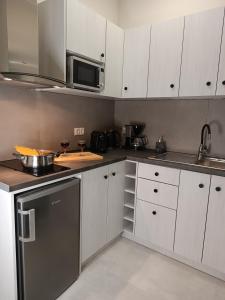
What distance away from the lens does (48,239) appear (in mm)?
1409

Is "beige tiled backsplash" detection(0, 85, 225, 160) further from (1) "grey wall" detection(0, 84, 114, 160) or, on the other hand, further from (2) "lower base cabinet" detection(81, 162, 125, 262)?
(2) "lower base cabinet" detection(81, 162, 125, 262)

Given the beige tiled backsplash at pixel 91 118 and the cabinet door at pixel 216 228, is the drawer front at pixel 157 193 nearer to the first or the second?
the cabinet door at pixel 216 228

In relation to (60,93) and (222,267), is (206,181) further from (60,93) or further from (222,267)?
(60,93)

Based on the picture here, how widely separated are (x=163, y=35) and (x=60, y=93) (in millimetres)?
1143

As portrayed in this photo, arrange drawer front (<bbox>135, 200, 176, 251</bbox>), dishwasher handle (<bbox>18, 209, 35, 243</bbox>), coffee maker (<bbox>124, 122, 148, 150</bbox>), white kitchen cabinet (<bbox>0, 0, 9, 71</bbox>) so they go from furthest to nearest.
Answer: coffee maker (<bbox>124, 122, 148, 150</bbox>) → drawer front (<bbox>135, 200, 176, 251</bbox>) → white kitchen cabinet (<bbox>0, 0, 9, 71</bbox>) → dishwasher handle (<bbox>18, 209, 35, 243</bbox>)

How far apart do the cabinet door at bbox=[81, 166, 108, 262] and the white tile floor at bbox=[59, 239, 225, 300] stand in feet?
0.55

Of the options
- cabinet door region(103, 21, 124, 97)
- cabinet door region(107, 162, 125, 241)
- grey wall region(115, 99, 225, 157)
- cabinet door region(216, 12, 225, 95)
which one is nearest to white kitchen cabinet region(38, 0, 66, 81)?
cabinet door region(103, 21, 124, 97)

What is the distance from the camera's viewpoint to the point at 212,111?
7.14ft

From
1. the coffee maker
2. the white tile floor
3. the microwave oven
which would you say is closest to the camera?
the white tile floor

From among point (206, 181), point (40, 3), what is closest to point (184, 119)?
point (206, 181)

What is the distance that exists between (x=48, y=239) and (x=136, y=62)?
186 cm

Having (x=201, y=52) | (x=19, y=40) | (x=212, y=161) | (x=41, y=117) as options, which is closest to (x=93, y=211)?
(x=41, y=117)

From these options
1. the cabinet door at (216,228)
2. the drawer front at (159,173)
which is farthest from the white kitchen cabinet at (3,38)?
the cabinet door at (216,228)

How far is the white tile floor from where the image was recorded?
5.35 ft
